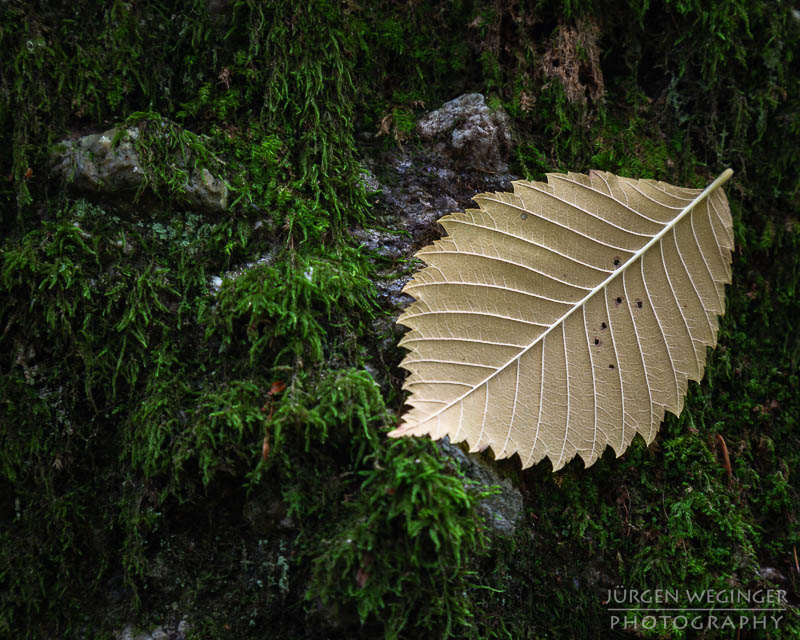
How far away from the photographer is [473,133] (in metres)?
1.93

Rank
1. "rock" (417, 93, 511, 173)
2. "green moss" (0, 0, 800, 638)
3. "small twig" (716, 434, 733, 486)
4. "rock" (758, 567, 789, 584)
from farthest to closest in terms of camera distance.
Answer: "rock" (417, 93, 511, 173) → "small twig" (716, 434, 733, 486) → "rock" (758, 567, 789, 584) → "green moss" (0, 0, 800, 638)

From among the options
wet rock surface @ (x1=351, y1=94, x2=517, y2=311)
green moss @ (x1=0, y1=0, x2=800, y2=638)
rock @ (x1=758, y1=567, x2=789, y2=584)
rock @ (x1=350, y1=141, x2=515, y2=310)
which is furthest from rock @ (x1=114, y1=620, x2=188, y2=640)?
rock @ (x1=758, y1=567, x2=789, y2=584)

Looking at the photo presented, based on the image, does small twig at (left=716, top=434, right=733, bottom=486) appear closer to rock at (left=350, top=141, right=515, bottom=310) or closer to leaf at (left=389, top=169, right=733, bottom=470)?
leaf at (left=389, top=169, right=733, bottom=470)

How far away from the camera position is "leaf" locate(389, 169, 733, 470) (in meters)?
1.48

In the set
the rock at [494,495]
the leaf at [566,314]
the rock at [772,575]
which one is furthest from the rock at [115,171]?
the rock at [772,575]

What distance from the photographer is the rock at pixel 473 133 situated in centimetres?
193

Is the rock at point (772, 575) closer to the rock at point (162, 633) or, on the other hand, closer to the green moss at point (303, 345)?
the green moss at point (303, 345)

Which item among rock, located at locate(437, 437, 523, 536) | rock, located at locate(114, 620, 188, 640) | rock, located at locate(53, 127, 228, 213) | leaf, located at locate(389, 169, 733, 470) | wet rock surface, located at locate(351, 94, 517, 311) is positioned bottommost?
rock, located at locate(114, 620, 188, 640)

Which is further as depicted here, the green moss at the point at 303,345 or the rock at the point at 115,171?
the rock at the point at 115,171

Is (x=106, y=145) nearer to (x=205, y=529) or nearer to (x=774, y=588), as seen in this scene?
(x=205, y=529)

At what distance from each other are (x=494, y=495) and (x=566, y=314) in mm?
621

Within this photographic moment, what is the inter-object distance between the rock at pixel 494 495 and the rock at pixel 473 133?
111 centimetres

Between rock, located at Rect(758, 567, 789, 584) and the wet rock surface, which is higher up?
the wet rock surface

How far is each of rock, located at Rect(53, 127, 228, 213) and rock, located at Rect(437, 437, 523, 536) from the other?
1.16 meters
